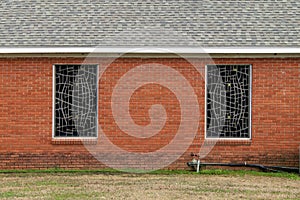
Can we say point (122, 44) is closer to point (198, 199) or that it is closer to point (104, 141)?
point (104, 141)

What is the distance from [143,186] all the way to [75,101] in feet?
13.7

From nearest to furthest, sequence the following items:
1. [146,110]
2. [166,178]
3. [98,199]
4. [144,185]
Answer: [98,199]
[144,185]
[166,178]
[146,110]

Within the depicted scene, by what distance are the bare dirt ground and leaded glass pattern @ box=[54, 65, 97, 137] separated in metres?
1.47

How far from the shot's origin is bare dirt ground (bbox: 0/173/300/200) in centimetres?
1432

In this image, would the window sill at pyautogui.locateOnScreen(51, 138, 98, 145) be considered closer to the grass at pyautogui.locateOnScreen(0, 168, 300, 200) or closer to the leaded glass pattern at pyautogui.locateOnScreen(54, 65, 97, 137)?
the leaded glass pattern at pyautogui.locateOnScreen(54, 65, 97, 137)

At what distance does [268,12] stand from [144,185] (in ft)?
23.1

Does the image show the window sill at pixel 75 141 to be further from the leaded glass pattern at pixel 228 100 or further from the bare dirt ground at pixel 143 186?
the leaded glass pattern at pixel 228 100

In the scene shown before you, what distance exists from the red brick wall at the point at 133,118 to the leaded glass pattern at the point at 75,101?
0.23m

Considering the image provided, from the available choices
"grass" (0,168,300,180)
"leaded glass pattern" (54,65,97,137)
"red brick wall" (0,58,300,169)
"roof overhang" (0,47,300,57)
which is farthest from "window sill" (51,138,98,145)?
"roof overhang" (0,47,300,57)

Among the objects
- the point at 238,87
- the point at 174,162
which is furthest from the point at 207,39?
the point at 174,162

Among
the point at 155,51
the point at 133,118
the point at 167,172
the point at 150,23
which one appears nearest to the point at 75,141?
the point at 133,118

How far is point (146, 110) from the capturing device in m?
18.8

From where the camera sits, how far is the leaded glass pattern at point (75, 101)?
747 inches

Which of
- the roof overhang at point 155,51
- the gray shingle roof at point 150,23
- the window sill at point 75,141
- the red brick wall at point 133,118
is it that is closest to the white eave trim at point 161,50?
the roof overhang at point 155,51
